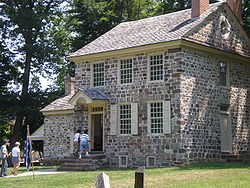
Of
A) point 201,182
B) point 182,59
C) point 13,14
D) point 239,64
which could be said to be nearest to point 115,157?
point 182,59

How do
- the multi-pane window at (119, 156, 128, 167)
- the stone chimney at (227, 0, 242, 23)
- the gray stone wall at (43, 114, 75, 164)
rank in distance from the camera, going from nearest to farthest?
the multi-pane window at (119, 156, 128, 167) → the stone chimney at (227, 0, 242, 23) → the gray stone wall at (43, 114, 75, 164)

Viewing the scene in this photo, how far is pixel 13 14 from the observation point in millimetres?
38344

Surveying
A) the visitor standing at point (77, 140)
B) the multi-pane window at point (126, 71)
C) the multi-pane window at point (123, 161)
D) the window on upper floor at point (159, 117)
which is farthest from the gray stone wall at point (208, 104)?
the visitor standing at point (77, 140)

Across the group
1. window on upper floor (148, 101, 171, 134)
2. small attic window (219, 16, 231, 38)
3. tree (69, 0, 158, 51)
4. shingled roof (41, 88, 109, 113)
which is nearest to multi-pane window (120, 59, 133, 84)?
shingled roof (41, 88, 109, 113)

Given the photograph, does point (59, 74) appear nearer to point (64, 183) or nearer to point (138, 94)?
point (138, 94)

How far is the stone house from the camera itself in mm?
24047

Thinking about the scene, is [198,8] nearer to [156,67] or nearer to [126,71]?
[156,67]

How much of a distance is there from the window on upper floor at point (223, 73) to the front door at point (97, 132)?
6929 millimetres

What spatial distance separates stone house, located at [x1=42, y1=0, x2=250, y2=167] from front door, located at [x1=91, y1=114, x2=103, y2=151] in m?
0.06

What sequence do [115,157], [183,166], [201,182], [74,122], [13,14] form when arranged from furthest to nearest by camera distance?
[13,14] < [74,122] < [115,157] < [183,166] < [201,182]

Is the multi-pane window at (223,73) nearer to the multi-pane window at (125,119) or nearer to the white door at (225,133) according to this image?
the white door at (225,133)

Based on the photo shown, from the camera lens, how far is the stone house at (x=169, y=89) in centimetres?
2405

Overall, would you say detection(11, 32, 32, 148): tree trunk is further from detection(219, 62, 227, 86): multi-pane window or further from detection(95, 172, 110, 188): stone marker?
detection(95, 172, 110, 188): stone marker

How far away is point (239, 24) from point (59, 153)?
13.7 meters
